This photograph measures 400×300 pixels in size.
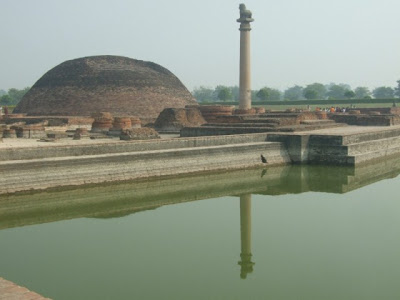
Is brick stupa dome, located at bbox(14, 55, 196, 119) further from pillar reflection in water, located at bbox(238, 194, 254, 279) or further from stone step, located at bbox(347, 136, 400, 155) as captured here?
pillar reflection in water, located at bbox(238, 194, 254, 279)

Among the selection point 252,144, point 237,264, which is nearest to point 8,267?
point 237,264

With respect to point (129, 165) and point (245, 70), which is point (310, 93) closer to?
point (245, 70)

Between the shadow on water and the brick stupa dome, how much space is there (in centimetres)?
1596

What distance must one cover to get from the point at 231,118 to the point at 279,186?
293 inches

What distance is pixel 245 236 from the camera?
20.7ft

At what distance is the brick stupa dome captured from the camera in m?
26.9

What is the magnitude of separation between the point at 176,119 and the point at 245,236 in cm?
1293

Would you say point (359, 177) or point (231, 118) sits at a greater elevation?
point (231, 118)

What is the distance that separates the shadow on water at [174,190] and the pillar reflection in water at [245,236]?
70 centimetres

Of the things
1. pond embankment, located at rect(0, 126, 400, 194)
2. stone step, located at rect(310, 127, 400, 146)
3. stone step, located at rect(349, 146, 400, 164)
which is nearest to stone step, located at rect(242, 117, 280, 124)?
pond embankment, located at rect(0, 126, 400, 194)

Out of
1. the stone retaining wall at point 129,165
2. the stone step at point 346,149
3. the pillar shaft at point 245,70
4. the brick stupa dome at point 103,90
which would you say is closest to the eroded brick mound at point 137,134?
the stone retaining wall at point 129,165

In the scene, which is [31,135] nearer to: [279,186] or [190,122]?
[190,122]

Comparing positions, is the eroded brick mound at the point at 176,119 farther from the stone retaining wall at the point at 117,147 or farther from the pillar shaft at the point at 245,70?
the stone retaining wall at the point at 117,147

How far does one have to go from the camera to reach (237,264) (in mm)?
5227
